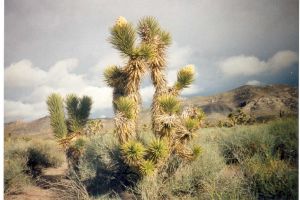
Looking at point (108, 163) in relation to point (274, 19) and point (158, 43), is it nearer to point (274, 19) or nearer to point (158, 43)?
point (158, 43)

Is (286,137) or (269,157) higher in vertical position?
(286,137)

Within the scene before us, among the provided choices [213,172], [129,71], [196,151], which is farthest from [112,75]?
[213,172]

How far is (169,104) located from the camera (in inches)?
212

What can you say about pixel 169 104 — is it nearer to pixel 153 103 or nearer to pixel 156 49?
pixel 153 103

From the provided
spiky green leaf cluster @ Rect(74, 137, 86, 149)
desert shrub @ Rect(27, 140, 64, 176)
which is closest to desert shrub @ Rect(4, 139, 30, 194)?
desert shrub @ Rect(27, 140, 64, 176)

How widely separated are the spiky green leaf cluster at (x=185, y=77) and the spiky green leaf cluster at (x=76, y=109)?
6.24 feet

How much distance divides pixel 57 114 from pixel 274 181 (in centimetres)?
392

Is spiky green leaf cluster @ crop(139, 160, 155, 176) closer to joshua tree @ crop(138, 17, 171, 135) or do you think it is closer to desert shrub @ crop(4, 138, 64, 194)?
joshua tree @ crop(138, 17, 171, 135)

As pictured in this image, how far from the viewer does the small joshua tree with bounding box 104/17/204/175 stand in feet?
17.6

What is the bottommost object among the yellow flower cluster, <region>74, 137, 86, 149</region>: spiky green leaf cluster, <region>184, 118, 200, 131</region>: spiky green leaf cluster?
<region>74, 137, 86, 149</region>: spiky green leaf cluster

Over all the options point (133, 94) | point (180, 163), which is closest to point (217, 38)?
point (133, 94)

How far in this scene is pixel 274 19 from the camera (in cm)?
543

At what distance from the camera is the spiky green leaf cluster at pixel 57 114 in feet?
21.1

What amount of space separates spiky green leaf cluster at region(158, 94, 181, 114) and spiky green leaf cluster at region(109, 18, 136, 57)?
0.91 m
